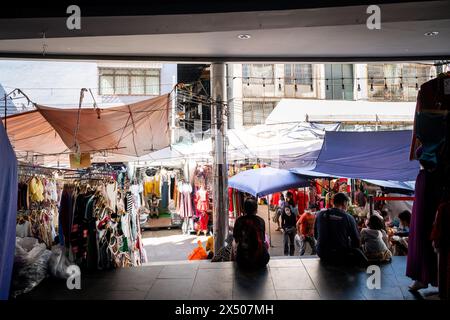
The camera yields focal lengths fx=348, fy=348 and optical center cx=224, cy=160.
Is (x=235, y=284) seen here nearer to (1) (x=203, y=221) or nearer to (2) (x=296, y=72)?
(1) (x=203, y=221)

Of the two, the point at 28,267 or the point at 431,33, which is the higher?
the point at 431,33

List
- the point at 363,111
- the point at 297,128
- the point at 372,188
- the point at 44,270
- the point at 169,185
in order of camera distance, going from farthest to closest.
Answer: the point at 169,185 < the point at 363,111 < the point at 372,188 < the point at 297,128 < the point at 44,270

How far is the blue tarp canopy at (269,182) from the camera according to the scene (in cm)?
796

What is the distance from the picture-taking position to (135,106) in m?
6.55

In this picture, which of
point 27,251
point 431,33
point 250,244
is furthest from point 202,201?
point 431,33

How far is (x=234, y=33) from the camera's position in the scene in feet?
18.7

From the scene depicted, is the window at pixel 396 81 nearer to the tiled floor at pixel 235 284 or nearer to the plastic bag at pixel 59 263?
the tiled floor at pixel 235 284

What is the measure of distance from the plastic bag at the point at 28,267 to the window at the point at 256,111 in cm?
1998

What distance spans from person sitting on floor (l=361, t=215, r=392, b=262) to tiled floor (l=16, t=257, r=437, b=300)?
0.18m

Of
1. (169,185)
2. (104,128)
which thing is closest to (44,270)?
(104,128)

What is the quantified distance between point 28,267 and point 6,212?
2057 millimetres

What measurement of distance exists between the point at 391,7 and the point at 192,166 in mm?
11471

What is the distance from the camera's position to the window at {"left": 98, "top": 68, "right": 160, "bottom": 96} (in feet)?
55.4
